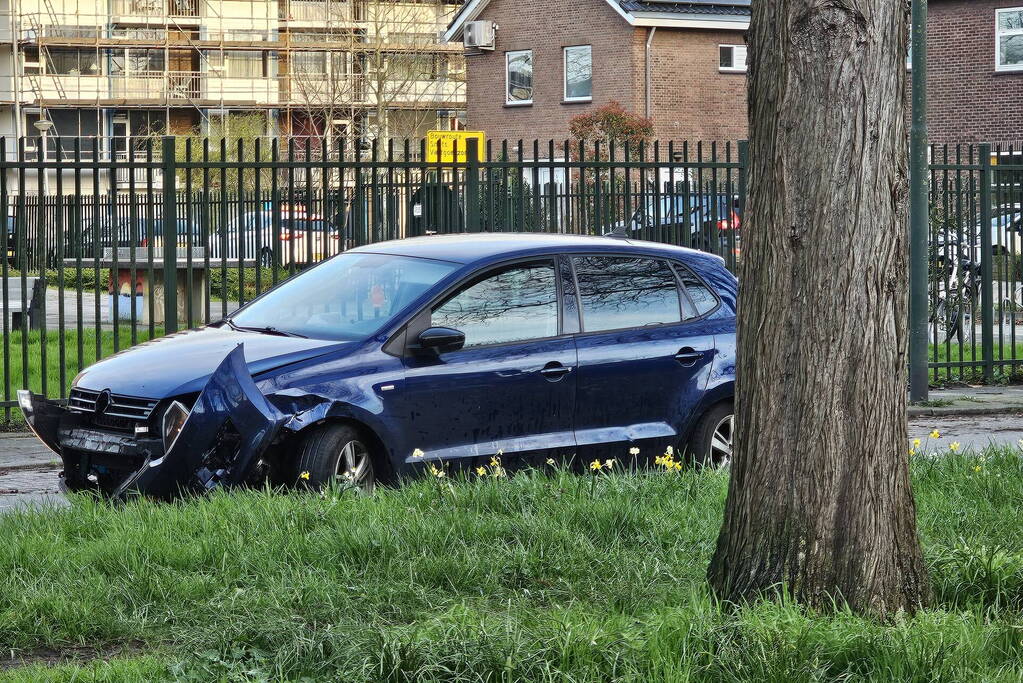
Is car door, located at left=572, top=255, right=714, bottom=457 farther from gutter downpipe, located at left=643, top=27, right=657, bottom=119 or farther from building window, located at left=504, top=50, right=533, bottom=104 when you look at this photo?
building window, located at left=504, top=50, right=533, bottom=104

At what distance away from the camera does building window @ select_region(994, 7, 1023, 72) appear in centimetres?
3838

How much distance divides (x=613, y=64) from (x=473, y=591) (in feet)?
134

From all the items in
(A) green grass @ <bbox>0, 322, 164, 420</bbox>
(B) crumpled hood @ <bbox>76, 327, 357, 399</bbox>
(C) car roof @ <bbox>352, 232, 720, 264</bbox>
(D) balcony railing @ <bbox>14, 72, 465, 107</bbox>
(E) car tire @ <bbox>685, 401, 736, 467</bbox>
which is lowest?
(A) green grass @ <bbox>0, 322, 164, 420</bbox>

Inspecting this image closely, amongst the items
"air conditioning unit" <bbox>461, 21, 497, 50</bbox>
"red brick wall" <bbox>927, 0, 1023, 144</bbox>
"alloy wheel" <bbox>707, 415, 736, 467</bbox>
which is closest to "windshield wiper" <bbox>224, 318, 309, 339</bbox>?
"alloy wheel" <bbox>707, 415, 736, 467</bbox>

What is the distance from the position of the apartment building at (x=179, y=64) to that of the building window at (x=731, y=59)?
57.5ft

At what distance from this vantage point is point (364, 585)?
214 inches

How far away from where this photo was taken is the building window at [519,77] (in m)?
48.1

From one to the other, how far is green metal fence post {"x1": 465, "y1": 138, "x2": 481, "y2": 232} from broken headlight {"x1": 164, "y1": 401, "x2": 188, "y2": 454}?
18.1ft

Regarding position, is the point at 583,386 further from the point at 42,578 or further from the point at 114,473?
the point at 42,578

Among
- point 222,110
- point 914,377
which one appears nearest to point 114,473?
point 914,377

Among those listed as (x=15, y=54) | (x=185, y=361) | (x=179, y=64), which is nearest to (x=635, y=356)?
(x=185, y=361)

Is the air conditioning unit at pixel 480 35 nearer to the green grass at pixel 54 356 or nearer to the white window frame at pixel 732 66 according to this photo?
the white window frame at pixel 732 66

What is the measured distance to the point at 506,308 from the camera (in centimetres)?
801

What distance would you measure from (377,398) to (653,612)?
2896mm
